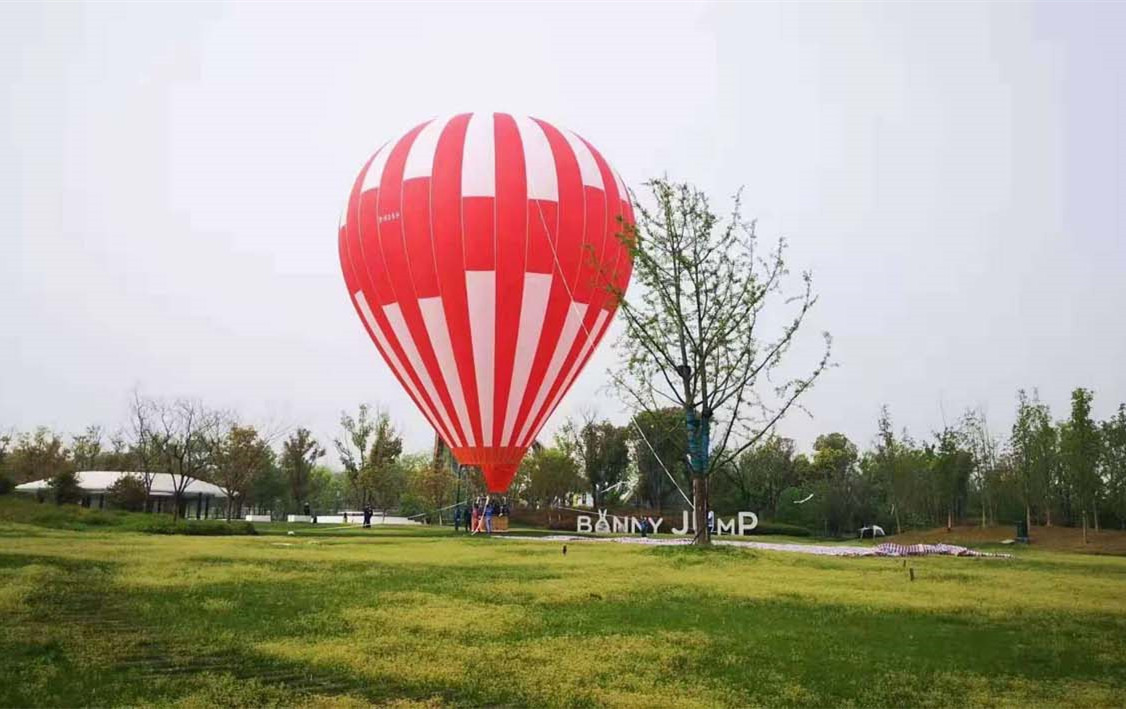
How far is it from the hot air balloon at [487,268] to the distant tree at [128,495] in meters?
27.3

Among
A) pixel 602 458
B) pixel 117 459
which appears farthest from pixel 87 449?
pixel 602 458

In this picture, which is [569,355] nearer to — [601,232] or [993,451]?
[601,232]

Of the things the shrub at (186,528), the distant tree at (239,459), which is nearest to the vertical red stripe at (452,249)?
the shrub at (186,528)

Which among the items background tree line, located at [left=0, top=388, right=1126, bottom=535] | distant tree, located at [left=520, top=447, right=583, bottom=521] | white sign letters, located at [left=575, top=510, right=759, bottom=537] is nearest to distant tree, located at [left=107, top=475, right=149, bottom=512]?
background tree line, located at [left=0, top=388, right=1126, bottom=535]

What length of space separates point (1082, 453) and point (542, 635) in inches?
1314

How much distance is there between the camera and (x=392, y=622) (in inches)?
394

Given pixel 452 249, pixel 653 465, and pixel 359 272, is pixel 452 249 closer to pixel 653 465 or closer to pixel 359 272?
pixel 359 272

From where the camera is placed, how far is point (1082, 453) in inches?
1357

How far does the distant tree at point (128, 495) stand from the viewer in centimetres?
4959

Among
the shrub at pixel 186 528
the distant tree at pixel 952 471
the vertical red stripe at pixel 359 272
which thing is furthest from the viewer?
the distant tree at pixel 952 471

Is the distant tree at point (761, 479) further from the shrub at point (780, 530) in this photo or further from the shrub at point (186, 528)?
the shrub at point (186, 528)

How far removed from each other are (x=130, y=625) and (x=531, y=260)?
70.4 feet

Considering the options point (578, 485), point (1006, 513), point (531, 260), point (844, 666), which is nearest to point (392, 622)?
point (844, 666)

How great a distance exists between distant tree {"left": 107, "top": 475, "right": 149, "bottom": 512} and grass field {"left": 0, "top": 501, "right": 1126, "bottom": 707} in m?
36.5
